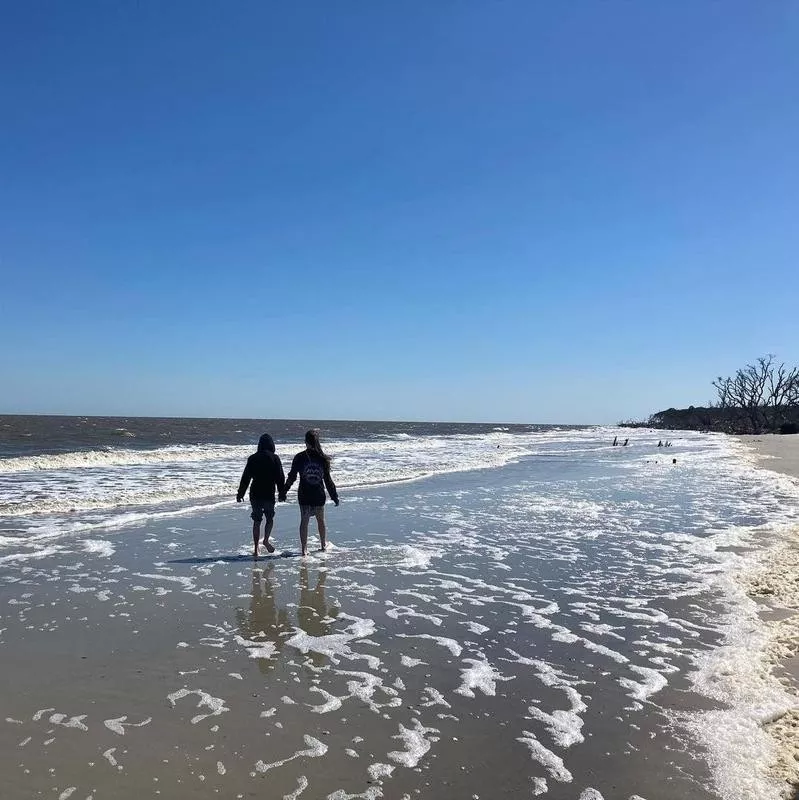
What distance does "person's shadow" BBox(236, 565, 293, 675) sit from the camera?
592cm

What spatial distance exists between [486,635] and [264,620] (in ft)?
7.65

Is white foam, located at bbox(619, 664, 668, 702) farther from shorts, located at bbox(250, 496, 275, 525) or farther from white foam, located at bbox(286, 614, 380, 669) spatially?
shorts, located at bbox(250, 496, 275, 525)

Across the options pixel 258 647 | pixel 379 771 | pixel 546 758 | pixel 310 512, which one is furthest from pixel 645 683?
pixel 310 512

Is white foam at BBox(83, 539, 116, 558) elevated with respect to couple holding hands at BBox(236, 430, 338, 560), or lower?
lower

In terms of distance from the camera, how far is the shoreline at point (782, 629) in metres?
3.79

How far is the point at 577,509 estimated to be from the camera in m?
14.8

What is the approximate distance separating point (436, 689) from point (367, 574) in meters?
3.77

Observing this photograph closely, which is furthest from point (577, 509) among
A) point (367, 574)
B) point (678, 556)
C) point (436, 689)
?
point (436, 689)

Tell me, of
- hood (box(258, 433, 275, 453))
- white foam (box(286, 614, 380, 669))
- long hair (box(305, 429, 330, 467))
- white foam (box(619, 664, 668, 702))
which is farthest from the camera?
hood (box(258, 433, 275, 453))

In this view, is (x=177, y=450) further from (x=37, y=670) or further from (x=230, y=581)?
(x=37, y=670)

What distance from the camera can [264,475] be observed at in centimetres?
1024

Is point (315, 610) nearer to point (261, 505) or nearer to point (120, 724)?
point (120, 724)

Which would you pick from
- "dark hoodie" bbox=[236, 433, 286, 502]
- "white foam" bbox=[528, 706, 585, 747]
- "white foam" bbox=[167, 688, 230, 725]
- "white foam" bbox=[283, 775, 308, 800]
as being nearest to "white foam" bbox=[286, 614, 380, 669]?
"white foam" bbox=[167, 688, 230, 725]

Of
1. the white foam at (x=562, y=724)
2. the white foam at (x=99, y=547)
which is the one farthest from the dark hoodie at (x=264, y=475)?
the white foam at (x=562, y=724)
